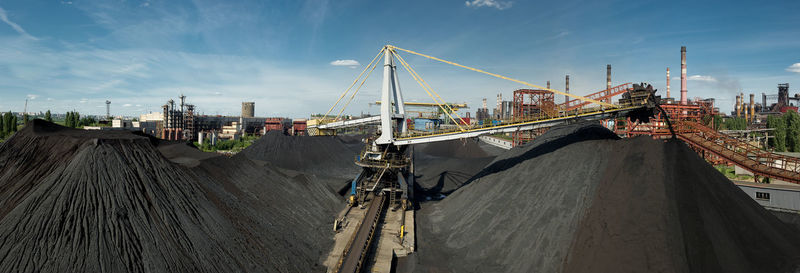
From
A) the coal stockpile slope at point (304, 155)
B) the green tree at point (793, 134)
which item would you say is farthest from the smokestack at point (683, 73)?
the coal stockpile slope at point (304, 155)

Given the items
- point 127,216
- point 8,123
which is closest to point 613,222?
point 127,216

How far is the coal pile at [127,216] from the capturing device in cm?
848

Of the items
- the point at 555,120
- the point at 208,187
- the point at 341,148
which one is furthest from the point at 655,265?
the point at 341,148

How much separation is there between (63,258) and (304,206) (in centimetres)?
1276

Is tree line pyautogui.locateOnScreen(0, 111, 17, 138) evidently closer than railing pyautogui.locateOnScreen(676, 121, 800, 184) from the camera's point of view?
No

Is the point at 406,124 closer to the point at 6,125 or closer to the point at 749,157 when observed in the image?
the point at 749,157

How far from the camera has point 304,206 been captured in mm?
20594

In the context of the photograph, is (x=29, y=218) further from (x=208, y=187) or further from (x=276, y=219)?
(x=276, y=219)

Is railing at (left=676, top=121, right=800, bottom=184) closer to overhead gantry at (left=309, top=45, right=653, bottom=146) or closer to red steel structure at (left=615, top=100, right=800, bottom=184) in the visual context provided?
red steel structure at (left=615, top=100, right=800, bottom=184)

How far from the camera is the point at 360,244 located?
16453 mm

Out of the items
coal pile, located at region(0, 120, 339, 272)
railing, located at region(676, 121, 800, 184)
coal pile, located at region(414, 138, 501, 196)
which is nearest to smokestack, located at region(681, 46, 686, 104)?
railing, located at region(676, 121, 800, 184)

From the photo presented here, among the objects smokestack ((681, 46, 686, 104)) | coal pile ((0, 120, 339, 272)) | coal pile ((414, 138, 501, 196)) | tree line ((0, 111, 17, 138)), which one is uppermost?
smokestack ((681, 46, 686, 104))

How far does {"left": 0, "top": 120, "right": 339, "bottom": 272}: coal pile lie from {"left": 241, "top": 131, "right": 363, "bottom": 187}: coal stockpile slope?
814 inches

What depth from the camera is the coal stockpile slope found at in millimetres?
38531
